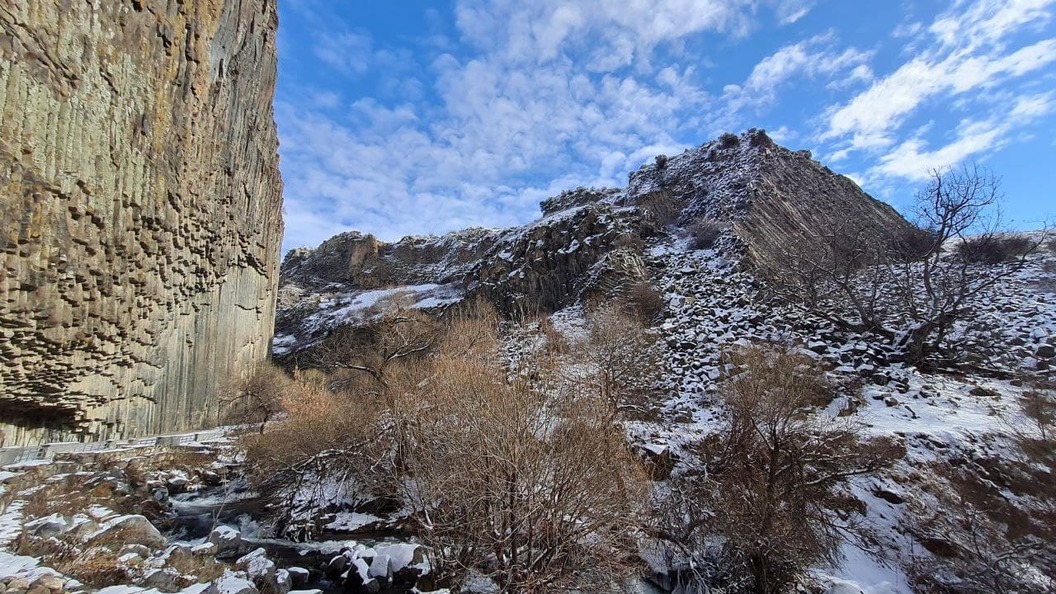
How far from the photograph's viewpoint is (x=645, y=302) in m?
24.0

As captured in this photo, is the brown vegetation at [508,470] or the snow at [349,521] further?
the snow at [349,521]

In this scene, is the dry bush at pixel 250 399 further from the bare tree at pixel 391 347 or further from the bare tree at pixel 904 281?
the bare tree at pixel 904 281

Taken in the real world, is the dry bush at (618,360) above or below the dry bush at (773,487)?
above

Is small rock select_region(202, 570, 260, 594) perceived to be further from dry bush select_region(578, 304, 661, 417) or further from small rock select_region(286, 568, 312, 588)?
dry bush select_region(578, 304, 661, 417)

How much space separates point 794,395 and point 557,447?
6.40m

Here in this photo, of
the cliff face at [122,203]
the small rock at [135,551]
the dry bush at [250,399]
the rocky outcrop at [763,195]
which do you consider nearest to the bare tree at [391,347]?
the dry bush at [250,399]

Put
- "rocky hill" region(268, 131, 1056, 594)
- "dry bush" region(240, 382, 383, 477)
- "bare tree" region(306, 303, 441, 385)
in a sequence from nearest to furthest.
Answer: "rocky hill" region(268, 131, 1056, 594), "dry bush" region(240, 382, 383, 477), "bare tree" region(306, 303, 441, 385)

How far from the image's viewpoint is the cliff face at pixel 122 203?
10.1 m

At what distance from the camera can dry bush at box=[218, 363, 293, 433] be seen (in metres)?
22.5

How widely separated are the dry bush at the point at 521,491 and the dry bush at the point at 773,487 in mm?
1982

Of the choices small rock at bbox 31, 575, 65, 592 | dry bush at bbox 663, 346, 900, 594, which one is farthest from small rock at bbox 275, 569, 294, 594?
dry bush at bbox 663, 346, 900, 594

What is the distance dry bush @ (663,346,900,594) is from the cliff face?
15.9 m

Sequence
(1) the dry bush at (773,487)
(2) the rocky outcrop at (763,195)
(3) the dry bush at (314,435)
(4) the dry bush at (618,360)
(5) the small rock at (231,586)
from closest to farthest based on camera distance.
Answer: (5) the small rock at (231,586), (1) the dry bush at (773,487), (3) the dry bush at (314,435), (4) the dry bush at (618,360), (2) the rocky outcrop at (763,195)

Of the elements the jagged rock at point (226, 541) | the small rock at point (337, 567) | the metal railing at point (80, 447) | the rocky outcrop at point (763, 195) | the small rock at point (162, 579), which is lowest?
the small rock at point (337, 567)
